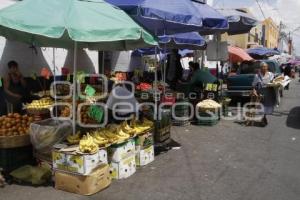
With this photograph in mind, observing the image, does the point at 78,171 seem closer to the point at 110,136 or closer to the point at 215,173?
the point at 110,136

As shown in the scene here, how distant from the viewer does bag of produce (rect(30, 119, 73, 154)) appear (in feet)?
20.5

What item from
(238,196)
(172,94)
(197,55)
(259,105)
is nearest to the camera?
(238,196)

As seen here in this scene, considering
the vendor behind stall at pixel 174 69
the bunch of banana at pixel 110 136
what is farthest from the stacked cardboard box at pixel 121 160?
the vendor behind stall at pixel 174 69

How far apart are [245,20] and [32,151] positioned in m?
8.09

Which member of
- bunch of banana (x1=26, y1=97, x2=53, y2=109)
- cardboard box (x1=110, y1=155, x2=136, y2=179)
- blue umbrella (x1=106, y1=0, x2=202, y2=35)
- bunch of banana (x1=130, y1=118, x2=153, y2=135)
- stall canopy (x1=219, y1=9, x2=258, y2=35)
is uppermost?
stall canopy (x1=219, y1=9, x2=258, y2=35)

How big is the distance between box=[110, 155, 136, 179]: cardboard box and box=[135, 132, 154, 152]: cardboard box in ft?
1.41

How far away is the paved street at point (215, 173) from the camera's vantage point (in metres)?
5.81

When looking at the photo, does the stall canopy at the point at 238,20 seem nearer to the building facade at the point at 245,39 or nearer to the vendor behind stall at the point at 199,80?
the vendor behind stall at the point at 199,80

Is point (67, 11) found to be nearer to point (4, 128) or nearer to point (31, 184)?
point (4, 128)

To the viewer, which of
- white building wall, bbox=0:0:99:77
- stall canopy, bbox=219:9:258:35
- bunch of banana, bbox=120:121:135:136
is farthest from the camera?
stall canopy, bbox=219:9:258:35

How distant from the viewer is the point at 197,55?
67.4 feet

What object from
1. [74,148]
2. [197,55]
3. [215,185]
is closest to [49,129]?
[74,148]

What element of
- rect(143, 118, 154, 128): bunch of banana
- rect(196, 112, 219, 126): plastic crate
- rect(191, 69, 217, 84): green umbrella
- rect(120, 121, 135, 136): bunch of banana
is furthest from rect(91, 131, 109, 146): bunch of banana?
rect(191, 69, 217, 84): green umbrella

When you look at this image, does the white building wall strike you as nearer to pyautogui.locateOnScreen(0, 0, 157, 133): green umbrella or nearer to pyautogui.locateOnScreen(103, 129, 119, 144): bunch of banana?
pyautogui.locateOnScreen(0, 0, 157, 133): green umbrella
